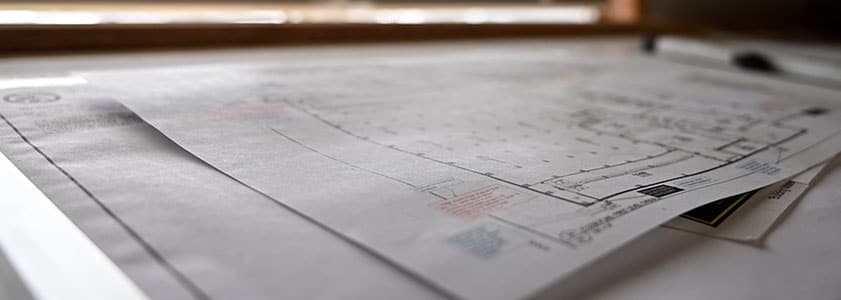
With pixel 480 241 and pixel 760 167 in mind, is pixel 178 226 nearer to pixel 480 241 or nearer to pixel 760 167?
pixel 480 241

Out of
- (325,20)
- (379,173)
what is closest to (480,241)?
(379,173)

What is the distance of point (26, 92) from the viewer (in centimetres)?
43

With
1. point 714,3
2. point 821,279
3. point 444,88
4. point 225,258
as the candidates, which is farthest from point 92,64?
point 714,3

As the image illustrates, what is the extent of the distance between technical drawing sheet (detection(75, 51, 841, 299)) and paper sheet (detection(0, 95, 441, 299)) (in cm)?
1

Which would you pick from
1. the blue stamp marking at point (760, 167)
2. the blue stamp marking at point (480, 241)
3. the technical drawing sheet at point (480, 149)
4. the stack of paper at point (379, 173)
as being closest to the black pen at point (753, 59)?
the technical drawing sheet at point (480, 149)

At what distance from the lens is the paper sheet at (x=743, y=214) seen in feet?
0.94

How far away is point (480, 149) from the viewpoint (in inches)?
14.8

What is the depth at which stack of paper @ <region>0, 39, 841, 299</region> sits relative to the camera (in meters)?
0.23

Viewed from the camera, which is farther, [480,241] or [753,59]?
[753,59]

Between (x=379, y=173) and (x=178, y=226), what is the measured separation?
10 cm

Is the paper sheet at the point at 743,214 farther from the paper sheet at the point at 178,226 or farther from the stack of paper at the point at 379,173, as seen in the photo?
the paper sheet at the point at 178,226

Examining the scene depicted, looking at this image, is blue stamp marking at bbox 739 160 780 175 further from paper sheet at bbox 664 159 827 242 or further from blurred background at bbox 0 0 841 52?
blurred background at bbox 0 0 841 52

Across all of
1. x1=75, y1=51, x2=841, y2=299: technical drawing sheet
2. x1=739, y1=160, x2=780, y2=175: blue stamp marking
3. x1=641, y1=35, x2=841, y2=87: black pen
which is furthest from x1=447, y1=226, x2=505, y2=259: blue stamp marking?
x1=641, y1=35, x2=841, y2=87: black pen

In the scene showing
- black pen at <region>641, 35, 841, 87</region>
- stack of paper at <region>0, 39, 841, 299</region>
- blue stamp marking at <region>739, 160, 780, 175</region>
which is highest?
stack of paper at <region>0, 39, 841, 299</region>
